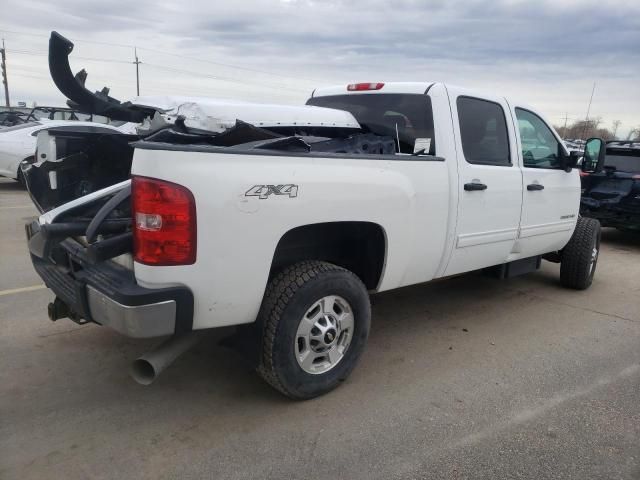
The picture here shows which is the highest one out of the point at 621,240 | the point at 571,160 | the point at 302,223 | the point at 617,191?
the point at 571,160

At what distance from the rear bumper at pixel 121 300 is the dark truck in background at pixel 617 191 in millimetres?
7086

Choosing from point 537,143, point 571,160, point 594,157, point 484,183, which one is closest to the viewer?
point 484,183

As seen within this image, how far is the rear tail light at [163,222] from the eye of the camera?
7.88 feet

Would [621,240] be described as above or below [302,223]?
below

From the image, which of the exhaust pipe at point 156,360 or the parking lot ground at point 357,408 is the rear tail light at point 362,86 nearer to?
the parking lot ground at point 357,408

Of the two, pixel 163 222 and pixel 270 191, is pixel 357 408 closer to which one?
pixel 270 191

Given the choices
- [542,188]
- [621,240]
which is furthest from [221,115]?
[621,240]

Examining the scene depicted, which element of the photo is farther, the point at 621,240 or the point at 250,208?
the point at 621,240

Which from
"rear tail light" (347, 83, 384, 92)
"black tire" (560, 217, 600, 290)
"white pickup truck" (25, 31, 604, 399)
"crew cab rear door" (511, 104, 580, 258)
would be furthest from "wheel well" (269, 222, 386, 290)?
"black tire" (560, 217, 600, 290)

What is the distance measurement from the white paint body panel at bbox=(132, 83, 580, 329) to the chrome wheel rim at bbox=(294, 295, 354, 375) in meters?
0.37

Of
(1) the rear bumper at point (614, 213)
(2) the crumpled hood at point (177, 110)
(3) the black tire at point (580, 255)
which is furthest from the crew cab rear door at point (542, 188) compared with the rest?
(1) the rear bumper at point (614, 213)

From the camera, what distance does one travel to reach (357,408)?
3145mm

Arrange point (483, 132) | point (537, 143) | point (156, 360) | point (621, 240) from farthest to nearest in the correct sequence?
1. point (621, 240)
2. point (537, 143)
3. point (483, 132)
4. point (156, 360)

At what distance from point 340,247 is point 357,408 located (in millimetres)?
1028
